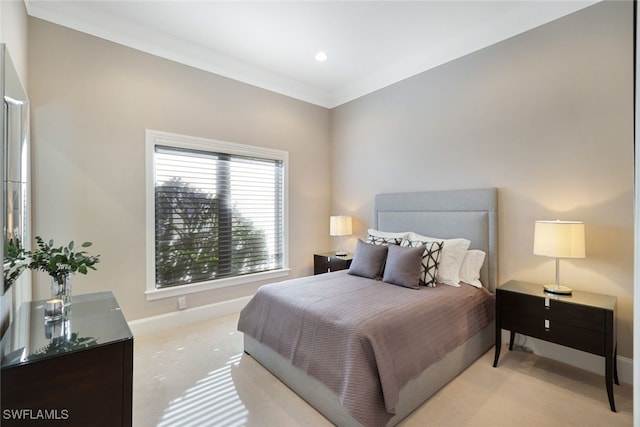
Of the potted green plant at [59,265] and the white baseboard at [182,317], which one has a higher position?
the potted green plant at [59,265]

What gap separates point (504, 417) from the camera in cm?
183

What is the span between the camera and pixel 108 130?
2.83m

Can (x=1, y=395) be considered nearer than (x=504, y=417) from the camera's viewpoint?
Yes

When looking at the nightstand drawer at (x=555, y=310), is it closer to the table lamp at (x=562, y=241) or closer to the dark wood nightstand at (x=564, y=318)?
the dark wood nightstand at (x=564, y=318)

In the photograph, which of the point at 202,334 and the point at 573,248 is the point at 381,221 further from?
the point at 202,334

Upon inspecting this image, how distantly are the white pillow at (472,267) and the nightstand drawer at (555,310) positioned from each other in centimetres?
36

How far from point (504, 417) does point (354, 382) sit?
1066 millimetres

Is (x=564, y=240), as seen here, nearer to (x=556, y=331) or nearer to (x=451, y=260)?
(x=556, y=331)

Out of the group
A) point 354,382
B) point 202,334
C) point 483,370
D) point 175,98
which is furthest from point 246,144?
point 483,370

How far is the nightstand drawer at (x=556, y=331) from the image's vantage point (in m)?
1.98

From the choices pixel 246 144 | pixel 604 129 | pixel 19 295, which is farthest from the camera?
pixel 246 144

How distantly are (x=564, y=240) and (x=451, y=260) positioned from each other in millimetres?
883

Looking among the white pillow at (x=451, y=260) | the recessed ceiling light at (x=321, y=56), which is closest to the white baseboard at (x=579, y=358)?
the white pillow at (x=451, y=260)

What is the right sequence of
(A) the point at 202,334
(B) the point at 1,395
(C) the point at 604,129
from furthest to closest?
(A) the point at 202,334 → (C) the point at 604,129 → (B) the point at 1,395
